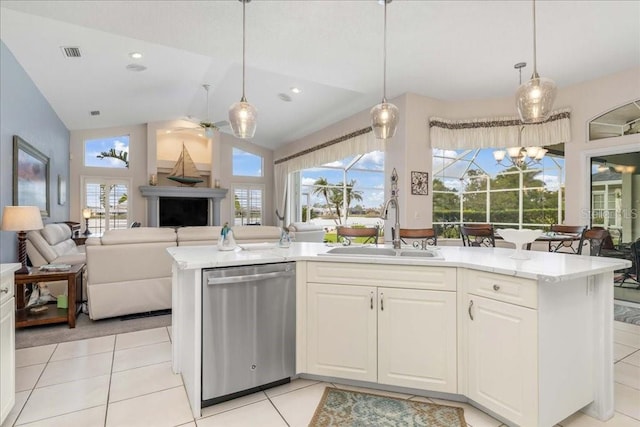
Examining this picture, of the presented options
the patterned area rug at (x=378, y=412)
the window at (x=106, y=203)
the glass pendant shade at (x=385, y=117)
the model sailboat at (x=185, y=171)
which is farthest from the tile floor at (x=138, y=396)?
the model sailboat at (x=185, y=171)

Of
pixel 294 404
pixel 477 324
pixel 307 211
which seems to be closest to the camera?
pixel 477 324

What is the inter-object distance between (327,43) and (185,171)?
6.73m

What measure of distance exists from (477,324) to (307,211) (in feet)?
23.5

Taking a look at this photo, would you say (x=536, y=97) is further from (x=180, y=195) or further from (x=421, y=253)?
(x=180, y=195)

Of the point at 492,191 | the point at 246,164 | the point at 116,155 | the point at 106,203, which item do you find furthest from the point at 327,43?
the point at 106,203

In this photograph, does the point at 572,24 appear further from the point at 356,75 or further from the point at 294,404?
the point at 294,404

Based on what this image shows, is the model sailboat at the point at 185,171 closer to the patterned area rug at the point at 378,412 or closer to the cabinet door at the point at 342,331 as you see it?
the cabinet door at the point at 342,331

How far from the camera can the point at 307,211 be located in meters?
8.90

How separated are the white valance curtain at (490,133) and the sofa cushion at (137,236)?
4048 millimetres

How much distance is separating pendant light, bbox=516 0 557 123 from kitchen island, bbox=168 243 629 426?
98 cm

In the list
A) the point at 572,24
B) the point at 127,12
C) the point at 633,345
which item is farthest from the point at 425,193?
the point at 127,12

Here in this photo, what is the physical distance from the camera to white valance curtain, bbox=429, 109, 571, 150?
4.91 metres

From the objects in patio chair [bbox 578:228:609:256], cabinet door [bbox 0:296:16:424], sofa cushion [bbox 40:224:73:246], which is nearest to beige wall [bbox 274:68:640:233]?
patio chair [bbox 578:228:609:256]

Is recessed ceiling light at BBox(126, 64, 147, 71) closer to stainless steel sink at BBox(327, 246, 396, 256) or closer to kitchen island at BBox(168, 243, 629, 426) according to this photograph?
kitchen island at BBox(168, 243, 629, 426)
